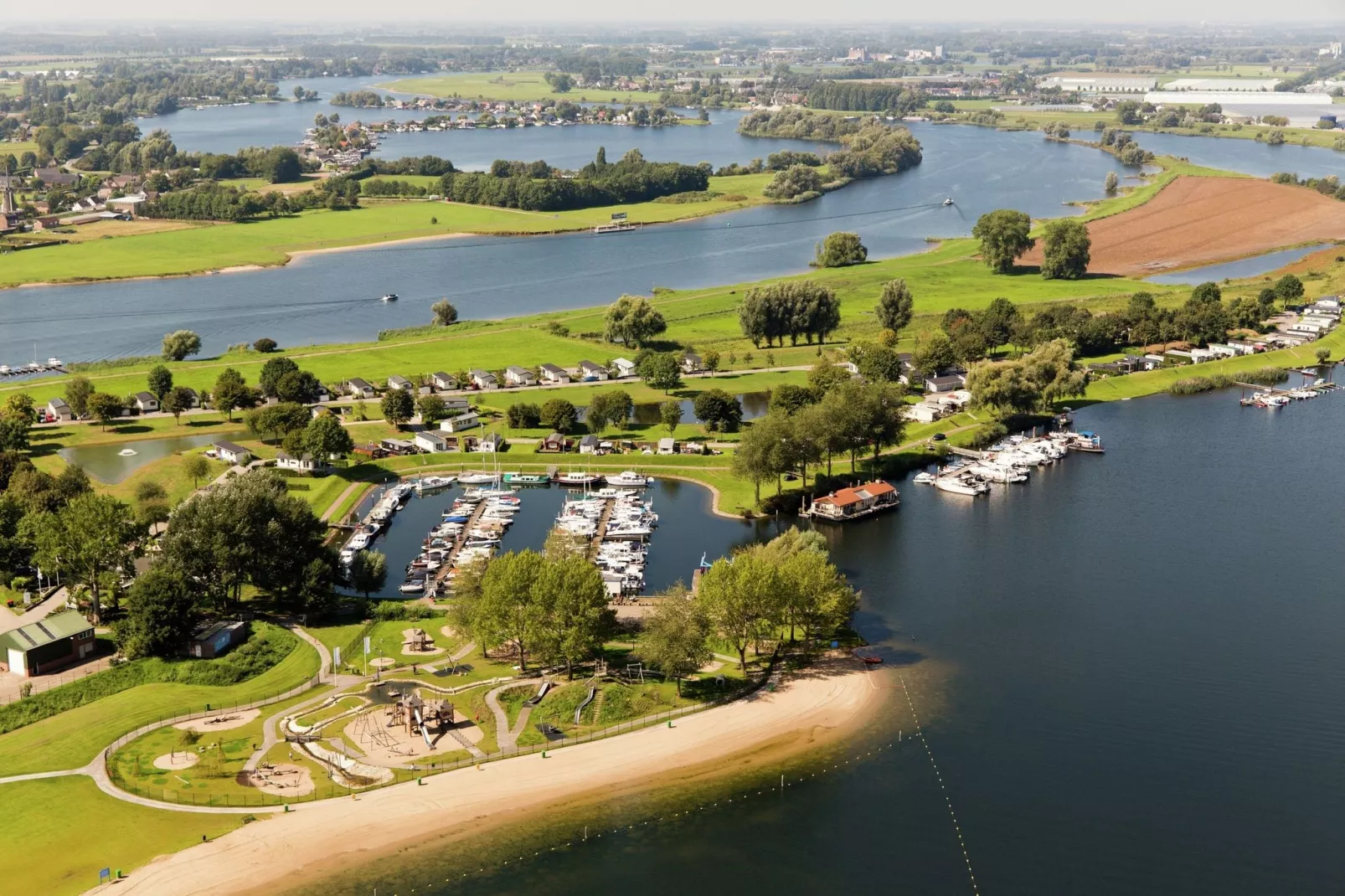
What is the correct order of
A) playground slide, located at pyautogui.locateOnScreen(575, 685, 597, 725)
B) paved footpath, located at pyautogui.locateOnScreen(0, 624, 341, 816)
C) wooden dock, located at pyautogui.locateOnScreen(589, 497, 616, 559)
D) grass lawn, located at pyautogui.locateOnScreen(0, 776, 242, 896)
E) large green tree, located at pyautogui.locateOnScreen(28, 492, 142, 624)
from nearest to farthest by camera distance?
grass lawn, located at pyautogui.locateOnScreen(0, 776, 242, 896) < paved footpath, located at pyautogui.locateOnScreen(0, 624, 341, 816) < playground slide, located at pyautogui.locateOnScreen(575, 685, 597, 725) < large green tree, located at pyautogui.locateOnScreen(28, 492, 142, 624) < wooden dock, located at pyautogui.locateOnScreen(589, 497, 616, 559)

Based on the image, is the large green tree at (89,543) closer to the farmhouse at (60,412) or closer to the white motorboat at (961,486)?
the farmhouse at (60,412)

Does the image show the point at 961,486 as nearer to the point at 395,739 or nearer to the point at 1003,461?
the point at 1003,461

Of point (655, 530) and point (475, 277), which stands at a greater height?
point (475, 277)

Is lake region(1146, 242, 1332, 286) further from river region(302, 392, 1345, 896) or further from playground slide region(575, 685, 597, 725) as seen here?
playground slide region(575, 685, 597, 725)

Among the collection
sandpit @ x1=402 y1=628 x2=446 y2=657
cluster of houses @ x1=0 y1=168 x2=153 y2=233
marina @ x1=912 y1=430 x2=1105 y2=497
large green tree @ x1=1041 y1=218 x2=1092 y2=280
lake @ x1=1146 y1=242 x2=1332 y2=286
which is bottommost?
sandpit @ x1=402 y1=628 x2=446 y2=657

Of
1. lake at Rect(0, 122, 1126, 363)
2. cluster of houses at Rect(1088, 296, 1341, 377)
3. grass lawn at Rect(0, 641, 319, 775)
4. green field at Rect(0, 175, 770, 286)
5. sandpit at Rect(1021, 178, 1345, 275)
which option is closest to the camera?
grass lawn at Rect(0, 641, 319, 775)

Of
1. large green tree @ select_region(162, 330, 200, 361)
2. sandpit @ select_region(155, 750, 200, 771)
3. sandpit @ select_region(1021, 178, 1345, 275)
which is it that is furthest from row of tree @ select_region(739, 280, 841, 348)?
sandpit @ select_region(155, 750, 200, 771)

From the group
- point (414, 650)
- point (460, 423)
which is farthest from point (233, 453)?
point (414, 650)

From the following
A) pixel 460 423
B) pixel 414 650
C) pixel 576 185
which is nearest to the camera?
pixel 414 650

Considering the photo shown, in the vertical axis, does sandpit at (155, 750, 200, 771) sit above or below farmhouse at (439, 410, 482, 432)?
below
